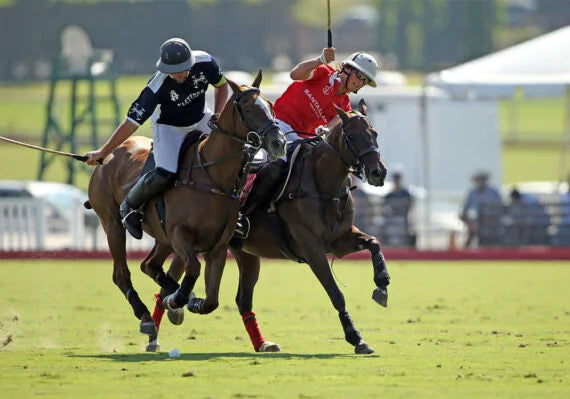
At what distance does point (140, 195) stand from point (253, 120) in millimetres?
1223

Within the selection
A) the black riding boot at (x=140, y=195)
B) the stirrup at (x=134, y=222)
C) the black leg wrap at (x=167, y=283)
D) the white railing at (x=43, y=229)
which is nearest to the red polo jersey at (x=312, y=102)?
the black riding boot at (x=140, y=195)

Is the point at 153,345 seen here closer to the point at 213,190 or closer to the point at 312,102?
the point at 213,190

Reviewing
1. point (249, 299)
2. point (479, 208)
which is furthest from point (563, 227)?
point (249, 299)

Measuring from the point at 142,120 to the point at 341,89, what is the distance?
1646 millimetres

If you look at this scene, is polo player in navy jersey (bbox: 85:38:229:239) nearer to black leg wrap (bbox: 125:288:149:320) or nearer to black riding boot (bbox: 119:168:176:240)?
black riding boot (bbox: 119:168:176:240)

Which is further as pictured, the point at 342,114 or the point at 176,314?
the point at 176,314

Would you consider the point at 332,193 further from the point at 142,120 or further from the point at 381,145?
the point at 381,145

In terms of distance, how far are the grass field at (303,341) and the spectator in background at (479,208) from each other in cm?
214

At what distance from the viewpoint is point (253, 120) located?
990 centimetres

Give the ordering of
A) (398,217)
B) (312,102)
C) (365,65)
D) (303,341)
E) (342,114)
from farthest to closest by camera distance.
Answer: (398,217) → (303,341) → (312,102) → (365,65) → (342,114)

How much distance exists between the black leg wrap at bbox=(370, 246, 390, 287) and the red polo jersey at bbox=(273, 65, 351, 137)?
118 centimetres

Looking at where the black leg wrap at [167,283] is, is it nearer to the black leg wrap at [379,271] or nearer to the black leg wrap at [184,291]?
the black leg wrap at [184,291]

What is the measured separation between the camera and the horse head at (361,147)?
1018cm

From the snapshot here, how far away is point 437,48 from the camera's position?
252 ft
